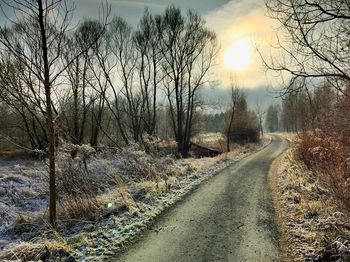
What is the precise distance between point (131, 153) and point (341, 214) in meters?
10.3

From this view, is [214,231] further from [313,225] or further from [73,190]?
[73,190]

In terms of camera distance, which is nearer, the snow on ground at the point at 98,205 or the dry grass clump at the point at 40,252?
the dry grass clump at the point at 40,252

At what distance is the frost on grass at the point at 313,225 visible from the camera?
20.7 feet

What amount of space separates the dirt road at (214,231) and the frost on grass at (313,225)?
37cm

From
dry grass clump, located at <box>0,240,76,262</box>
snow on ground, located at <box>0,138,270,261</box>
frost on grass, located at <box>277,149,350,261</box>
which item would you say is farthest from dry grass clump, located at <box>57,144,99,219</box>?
frost on grass, located at <box>277,149,350,261</box>

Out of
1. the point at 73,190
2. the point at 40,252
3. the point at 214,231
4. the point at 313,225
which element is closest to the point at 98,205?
the point at 73,190

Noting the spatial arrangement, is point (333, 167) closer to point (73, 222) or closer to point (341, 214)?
point (341, 214)

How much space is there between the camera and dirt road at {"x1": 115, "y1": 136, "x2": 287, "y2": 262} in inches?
266

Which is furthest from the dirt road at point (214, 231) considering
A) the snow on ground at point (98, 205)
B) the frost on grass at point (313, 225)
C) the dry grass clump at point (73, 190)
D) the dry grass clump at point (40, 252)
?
the dry grass clump at point (73, 190)

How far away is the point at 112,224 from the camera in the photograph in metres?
8.83

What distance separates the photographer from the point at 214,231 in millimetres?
8117

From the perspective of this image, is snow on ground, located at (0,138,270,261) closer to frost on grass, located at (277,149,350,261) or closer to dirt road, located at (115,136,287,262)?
dirt road, located at (115,136,287,262)

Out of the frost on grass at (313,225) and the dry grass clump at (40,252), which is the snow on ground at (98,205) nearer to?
the dry grass clump at (40,252)

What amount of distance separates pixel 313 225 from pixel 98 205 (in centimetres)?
580
